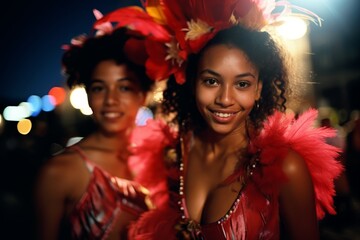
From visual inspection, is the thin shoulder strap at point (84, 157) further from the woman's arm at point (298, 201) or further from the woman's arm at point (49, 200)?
the woman's arm at point (298, 201)

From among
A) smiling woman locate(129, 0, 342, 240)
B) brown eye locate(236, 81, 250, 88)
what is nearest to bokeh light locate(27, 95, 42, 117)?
smiling woman locate(129, 0, 342, 240)

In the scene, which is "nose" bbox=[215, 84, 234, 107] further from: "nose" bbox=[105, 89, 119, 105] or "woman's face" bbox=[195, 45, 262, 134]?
"nose" bbox=[105, 89, 119, 105]

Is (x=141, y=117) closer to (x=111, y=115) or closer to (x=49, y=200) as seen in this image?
(x=111, y=115)

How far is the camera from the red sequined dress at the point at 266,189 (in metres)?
2.00

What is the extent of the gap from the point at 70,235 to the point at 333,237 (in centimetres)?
459

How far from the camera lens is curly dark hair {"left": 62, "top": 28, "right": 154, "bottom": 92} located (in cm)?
279

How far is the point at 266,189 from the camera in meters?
1.98

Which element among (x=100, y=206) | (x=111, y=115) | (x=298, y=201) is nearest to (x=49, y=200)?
(x=100, y=206)

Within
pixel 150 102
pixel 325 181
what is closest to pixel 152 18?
pixel 150 102

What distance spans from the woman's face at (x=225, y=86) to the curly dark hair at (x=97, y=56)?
0.79 metres

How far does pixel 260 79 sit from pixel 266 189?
26.4 inches

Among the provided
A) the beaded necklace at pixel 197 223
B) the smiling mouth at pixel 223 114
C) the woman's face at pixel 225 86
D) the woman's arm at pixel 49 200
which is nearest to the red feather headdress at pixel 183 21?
the woman's face at pixel 225 86

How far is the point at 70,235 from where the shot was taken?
2500 mm

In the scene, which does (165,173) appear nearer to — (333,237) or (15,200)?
(333,237)
